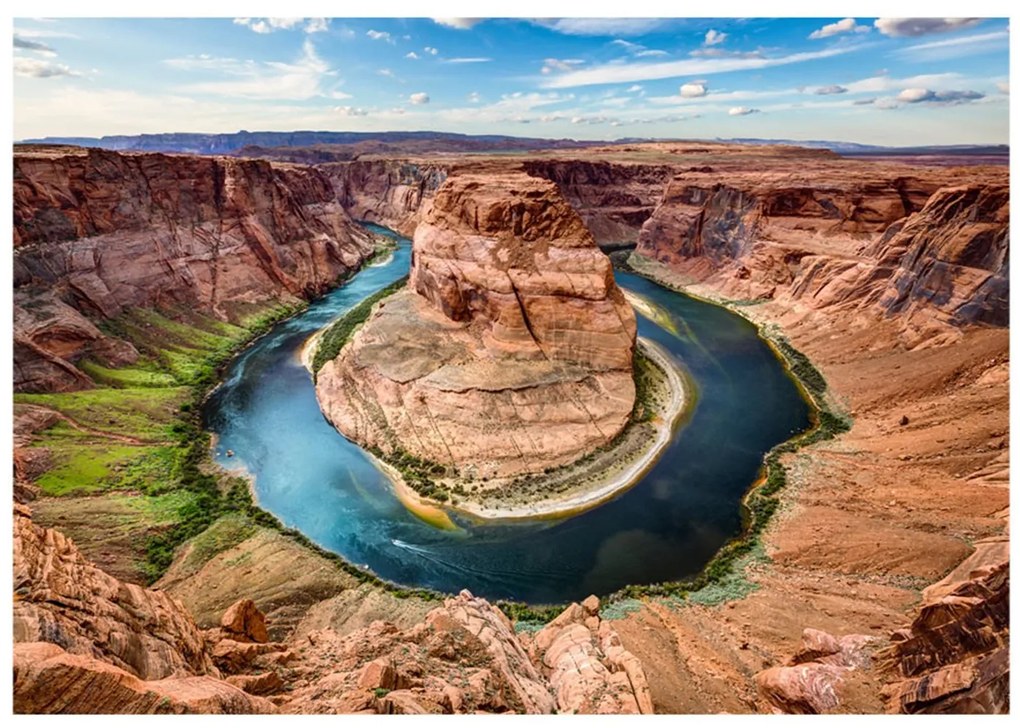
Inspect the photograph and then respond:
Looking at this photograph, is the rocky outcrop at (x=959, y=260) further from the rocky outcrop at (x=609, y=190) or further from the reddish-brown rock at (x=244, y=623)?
the rocky outcrop at (x=609, y=190)

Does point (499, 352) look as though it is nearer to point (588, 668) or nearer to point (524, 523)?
point (524, 523)

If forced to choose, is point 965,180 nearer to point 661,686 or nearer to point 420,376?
point 420,376

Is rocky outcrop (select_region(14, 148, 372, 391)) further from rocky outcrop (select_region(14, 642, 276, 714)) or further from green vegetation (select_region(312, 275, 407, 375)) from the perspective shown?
rocky outcrop (select_region(14, 642, 276, 714))

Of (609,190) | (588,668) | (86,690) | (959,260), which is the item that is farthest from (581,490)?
(609,190)

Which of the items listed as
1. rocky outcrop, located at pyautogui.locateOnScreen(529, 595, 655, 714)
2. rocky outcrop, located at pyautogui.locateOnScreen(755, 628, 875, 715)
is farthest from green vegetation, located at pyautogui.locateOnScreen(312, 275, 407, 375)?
rocky outcrop, located at pyautogui.locateOnScreen(755, 628, 875, 715)

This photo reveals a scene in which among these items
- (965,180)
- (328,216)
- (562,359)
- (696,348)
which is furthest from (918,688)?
(328,216)

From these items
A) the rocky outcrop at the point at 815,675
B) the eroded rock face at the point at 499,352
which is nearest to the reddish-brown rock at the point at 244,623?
the rocky outcrop at the point at 815,675

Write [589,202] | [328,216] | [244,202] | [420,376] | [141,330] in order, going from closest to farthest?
[420,376] → [141,330] → [244,202] → [328,216] → [589,202]
